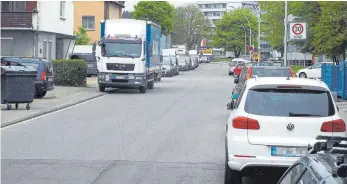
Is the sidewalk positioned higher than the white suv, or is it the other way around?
the white suv

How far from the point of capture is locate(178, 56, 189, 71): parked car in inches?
3040

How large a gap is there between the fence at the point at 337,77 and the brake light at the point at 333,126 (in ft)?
62.8

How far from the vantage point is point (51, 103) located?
23891 millimetres

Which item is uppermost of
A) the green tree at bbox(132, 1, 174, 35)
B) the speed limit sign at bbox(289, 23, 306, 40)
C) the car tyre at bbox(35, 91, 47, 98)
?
the green tree at bbox(132, 1, 174, 35)

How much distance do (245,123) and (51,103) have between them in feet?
53.1

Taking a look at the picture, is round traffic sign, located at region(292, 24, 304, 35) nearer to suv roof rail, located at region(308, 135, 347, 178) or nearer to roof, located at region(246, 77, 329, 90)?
roof, located at region(246, 77, 329, 90)

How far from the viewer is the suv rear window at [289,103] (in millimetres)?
8594

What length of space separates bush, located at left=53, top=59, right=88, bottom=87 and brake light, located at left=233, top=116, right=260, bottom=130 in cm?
2542

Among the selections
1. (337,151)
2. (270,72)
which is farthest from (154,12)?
(337,151)

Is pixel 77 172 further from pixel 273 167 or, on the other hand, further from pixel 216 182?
pixel 273 167

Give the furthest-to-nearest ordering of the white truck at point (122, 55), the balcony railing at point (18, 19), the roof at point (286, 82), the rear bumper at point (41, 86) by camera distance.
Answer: the balcony railing at point (18, 19) < the white truck at point (122, 55) < the rear bumper at point (41, 86) < the roof at point (286, 82)

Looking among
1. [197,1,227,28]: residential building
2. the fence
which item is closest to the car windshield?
the fence

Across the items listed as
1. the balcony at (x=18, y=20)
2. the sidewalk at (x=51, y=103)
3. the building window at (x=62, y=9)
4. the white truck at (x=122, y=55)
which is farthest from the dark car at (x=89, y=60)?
the white truck at (x=122, y=55)

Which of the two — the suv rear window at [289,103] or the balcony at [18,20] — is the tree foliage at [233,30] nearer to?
the balcony at [18,20]
